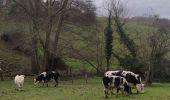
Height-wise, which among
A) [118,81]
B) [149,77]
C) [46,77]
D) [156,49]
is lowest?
[149,77]

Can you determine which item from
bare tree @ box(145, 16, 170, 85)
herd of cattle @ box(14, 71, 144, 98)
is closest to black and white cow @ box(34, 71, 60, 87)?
herd of cattle @ box(14, 71, 144, 98)

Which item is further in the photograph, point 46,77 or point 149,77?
point 149,77

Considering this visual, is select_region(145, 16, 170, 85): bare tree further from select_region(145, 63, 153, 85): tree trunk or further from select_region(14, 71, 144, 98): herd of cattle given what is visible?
select_region(14, 71, 144, 98): herd of cattle

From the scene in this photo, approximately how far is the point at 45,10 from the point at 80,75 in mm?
10128

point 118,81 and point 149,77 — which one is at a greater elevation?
point 118,81

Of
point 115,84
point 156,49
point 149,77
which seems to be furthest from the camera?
point 156,49

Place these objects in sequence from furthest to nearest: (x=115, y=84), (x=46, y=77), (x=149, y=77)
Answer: (x=149, y=77)
(x=46, y=77)
(x=115, y=84)

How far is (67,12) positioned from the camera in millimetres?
53125

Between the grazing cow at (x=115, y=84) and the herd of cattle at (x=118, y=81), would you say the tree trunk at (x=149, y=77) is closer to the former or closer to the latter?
the herd of cattle at (x=118, y=81)

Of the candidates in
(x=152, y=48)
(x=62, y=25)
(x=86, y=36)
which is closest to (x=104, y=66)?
(x=86, y=36)

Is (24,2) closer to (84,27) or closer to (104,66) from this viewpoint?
(84,27)

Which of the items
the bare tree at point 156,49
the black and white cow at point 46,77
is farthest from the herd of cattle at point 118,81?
the bare tree at point 156,49

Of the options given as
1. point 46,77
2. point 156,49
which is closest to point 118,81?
point 46,77

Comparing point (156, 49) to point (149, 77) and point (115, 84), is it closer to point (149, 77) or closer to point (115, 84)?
point (149, 77)
